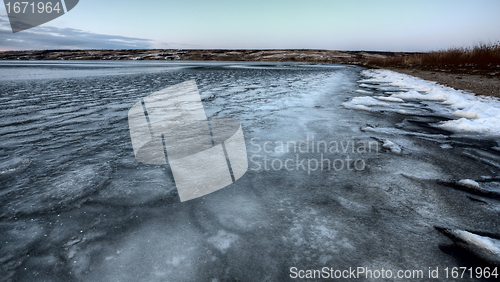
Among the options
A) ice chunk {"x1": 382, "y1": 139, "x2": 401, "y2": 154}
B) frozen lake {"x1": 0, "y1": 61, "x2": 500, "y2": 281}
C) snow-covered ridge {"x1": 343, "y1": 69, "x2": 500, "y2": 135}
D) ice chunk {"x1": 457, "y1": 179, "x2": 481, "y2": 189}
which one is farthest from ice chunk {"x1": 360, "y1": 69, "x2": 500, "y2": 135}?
ice chunk {"x1": 457, "y1": 179, "x2": 481, "y2": 189}

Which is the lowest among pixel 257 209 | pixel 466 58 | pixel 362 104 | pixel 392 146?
pixel 257 209

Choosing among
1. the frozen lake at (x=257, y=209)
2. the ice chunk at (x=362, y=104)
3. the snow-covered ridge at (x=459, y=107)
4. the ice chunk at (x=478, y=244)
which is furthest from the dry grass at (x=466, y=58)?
the ice chunk at (x=478, y=244)

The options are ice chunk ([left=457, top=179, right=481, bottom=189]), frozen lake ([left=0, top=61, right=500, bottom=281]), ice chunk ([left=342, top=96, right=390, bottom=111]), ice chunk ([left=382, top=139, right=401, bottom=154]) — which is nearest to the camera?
frozen lake ([left=0, top=61, right=500, bottom=281])

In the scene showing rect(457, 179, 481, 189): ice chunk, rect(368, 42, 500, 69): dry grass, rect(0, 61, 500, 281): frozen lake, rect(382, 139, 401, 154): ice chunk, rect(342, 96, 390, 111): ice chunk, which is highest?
rect(368, 42, 500, 69): dry grass

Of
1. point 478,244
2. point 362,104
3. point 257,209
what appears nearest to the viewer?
point 478,244

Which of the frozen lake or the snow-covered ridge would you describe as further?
the snow-covered ridge

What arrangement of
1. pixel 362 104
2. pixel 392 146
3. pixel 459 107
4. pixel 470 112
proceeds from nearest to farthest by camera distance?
pixel 392 146, pixel 470 112, pixel 459 107, pixel 362 104

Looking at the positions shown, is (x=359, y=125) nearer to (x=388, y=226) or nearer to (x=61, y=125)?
(x=388, y=226)

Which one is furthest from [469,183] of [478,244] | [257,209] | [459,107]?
[459,107]

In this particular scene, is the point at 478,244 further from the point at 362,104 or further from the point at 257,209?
the point at 362,104

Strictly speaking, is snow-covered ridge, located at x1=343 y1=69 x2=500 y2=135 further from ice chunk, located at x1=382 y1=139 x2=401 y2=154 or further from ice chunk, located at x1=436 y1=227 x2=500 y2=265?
ice chunk, located at x1=436 y1=227 x2=500 y2=265

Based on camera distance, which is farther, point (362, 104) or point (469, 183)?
point (362, 104)

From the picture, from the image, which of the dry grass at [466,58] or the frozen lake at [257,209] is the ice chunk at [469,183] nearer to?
the frozen lake at [257,209]

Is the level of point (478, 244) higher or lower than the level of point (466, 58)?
lower
